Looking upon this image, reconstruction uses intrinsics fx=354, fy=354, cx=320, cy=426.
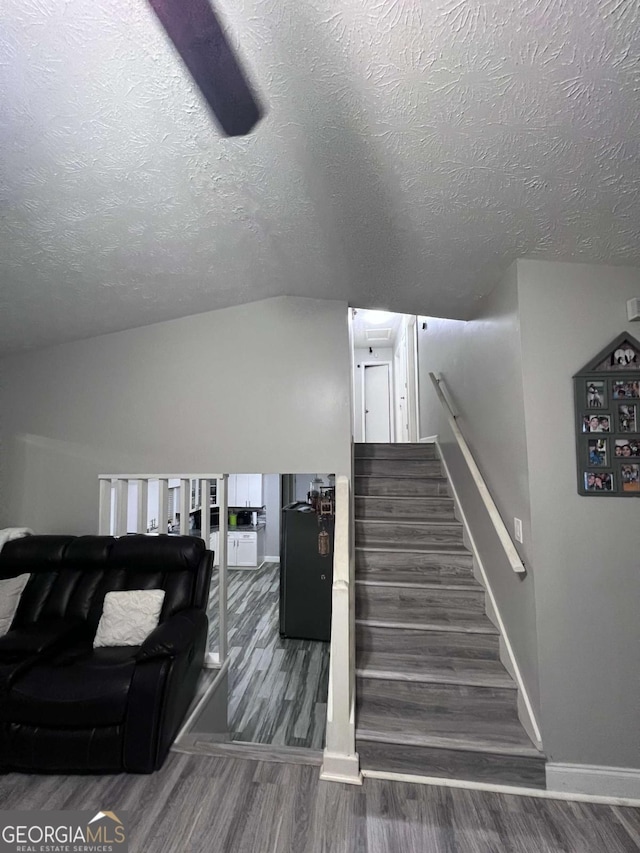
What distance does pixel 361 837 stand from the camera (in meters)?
1.51

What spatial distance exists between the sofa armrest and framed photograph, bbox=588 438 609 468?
2.46 meters

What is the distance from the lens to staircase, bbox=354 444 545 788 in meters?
1.80

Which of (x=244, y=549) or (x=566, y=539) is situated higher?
(x=566, y=539)

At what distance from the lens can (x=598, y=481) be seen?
1.79 m

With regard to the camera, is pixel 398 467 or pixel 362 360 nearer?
pixel 398 467

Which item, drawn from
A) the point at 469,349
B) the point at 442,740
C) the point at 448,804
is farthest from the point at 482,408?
the point at 448,804

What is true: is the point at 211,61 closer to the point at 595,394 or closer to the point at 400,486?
the point at 595,394

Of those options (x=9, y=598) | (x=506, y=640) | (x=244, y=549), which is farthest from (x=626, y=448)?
(x=244, y=549)

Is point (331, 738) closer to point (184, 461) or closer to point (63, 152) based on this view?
point (184, 461)

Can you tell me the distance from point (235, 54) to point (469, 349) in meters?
2.34

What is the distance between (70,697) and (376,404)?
6.46 metres

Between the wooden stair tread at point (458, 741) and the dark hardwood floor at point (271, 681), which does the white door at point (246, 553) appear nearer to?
the dark hardwood floor at point (271, 681)

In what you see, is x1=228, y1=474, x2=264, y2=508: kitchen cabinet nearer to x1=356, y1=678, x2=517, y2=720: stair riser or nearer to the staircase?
the staircase

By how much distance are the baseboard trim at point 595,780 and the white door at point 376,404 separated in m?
5.76
